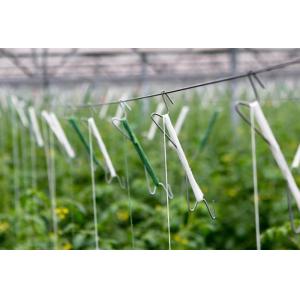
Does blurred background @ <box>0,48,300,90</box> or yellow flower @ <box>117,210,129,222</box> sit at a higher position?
blurred background @ <box>0,48,300,90</box>

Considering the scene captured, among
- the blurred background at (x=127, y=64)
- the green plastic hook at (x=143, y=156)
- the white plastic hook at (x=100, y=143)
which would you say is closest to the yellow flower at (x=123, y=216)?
the white plastic hook at (x=100, y=143)

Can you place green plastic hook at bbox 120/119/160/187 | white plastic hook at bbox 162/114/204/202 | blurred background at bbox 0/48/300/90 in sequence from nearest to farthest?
white plastic hook at bbox 162/114/204/202 < green plastic hook at bbox 120/119/160/187 < blurred background at bbox 0/48/300/90

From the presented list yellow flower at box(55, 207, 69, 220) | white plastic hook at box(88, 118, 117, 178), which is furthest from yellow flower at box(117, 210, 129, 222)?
white plastic hook at box(88, 118, 117, 178)

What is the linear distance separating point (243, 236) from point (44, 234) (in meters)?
1.46

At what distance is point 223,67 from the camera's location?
50.7 ft

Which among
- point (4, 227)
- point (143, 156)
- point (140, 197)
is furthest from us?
point (140, 197)

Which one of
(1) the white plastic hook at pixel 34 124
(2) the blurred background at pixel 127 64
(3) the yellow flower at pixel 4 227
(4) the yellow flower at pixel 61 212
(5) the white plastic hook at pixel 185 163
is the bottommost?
(3) the yellow flower at pixel 4 227

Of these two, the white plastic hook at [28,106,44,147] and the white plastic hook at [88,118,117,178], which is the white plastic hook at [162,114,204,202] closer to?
the white plastic hook at [88,118,117,178]

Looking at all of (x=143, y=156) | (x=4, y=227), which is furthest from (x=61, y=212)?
(x=143, y=156)

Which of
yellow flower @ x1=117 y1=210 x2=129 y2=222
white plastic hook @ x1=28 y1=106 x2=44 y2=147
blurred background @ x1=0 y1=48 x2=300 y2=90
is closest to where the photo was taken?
white plastic hook @ x1=28 y1=106 x2=44 y2=147

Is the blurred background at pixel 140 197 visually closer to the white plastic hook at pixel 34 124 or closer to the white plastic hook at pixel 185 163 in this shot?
the white plastic hook at pixel 34 124

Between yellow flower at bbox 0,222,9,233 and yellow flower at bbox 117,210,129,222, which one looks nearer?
yellow flower at bbox 0,222,9,233

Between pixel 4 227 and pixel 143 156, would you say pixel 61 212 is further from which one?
pixel 143 156
